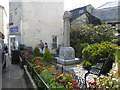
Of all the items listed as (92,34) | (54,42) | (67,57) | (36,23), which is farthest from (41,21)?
(67,57)

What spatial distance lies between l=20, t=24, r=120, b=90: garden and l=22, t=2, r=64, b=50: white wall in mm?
2086

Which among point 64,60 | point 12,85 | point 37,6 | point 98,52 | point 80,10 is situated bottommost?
point 12,85

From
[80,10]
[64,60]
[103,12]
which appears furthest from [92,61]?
[80,10]

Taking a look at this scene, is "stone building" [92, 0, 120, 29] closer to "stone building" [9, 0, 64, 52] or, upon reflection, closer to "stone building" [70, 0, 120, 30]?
"stone building" [70, 0, 120, 30]

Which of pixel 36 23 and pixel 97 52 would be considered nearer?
pixel 97 52

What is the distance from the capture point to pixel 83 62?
20.5ft

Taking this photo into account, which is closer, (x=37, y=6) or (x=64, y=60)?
(x=64, y=60)

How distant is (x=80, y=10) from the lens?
64.5 feet

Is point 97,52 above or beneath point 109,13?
beneath

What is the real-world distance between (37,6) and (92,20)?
19.8 ft

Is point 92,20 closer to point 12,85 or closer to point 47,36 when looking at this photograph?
point 47,36

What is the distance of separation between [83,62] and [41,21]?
7808 millimetres

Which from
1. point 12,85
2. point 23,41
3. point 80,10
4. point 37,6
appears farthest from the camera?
point 80,10

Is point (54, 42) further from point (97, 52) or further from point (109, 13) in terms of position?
point (109, 13)
